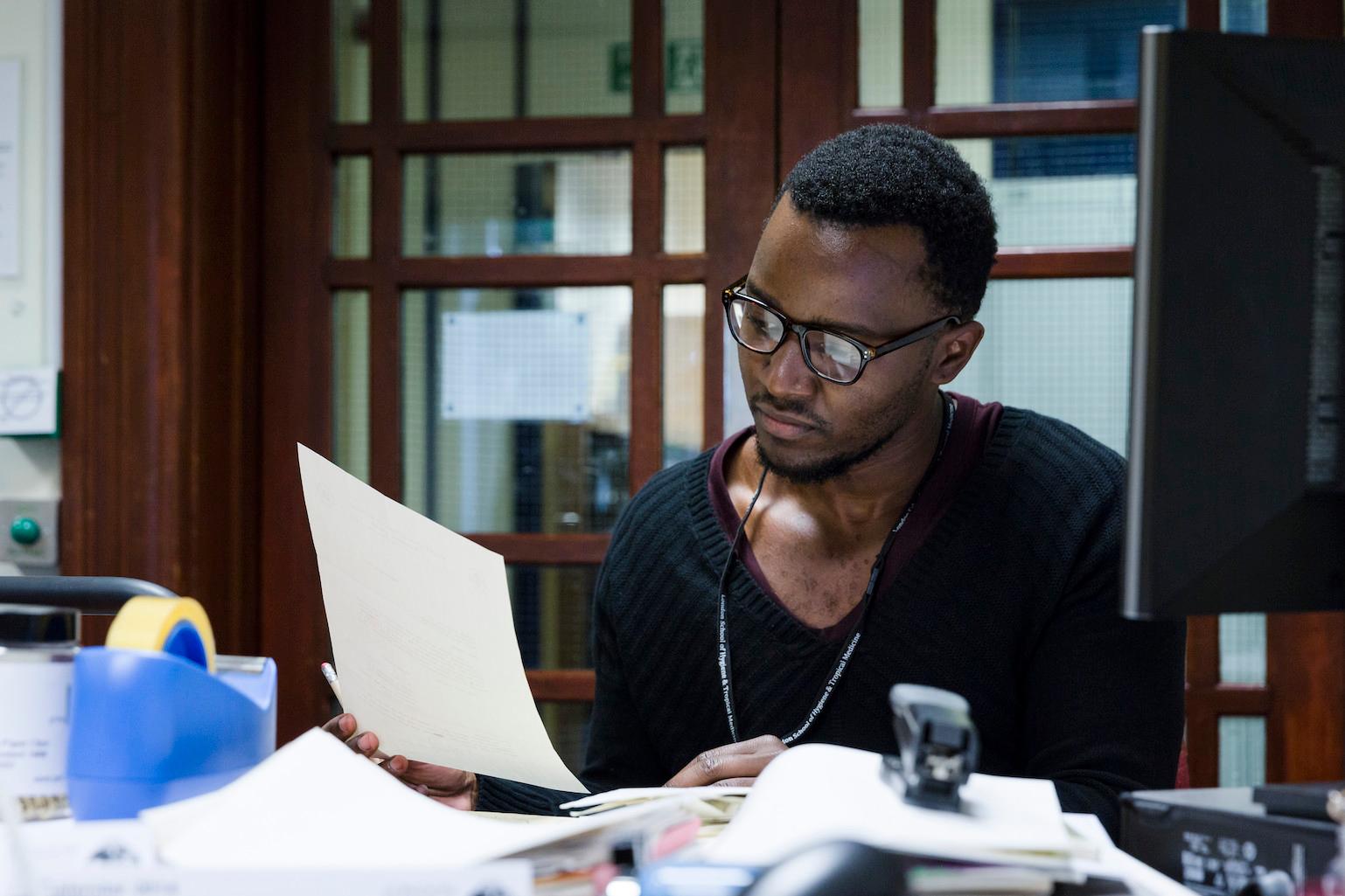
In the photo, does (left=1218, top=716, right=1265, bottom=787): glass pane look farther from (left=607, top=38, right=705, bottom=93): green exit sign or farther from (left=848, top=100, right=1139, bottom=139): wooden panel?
(left=607, top=38, right=705, bottom=93): green exit sign

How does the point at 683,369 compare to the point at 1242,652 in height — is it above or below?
above

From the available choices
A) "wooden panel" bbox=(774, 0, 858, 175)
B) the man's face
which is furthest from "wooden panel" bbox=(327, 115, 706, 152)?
the man's face

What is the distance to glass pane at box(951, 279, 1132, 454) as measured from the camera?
180cm

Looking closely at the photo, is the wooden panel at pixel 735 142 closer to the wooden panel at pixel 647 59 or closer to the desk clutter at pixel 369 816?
the wooden panel at pixel 647 59

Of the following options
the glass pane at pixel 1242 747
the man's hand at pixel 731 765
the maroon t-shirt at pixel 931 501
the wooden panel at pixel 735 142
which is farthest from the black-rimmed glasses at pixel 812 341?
the glass pane at pixel 1242 747

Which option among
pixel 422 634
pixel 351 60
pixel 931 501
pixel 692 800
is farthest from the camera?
pixel 351 60

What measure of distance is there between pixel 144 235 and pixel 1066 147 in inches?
55.9

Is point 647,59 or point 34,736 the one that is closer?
point 34,736

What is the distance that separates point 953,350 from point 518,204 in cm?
94

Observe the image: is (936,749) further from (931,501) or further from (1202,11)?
(1202,11)

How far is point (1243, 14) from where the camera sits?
178cm

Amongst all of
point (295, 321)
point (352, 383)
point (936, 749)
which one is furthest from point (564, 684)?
point (936, 749)

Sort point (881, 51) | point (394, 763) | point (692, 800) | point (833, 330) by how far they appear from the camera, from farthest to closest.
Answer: point (881, 51) → point (833, 330) → point (394, 763) → point (692, 800)

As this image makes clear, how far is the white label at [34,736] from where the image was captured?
59 cm
